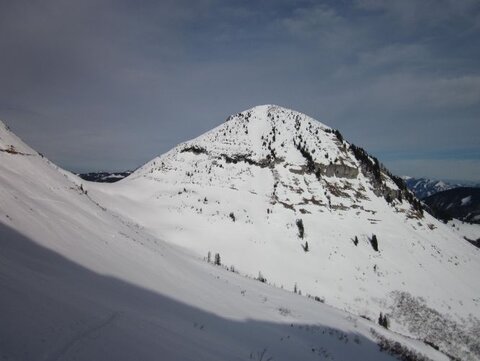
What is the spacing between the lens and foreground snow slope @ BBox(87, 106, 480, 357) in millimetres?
34062

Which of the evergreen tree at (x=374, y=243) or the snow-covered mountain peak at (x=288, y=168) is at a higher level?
the snow-covered mountain peak at (x=288, y=168)

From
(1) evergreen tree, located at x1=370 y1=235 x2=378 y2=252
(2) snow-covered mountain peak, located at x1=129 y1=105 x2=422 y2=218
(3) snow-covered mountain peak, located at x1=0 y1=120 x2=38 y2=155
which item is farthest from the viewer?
(2) snow-covered mountain peak, located at x1=129 y1=105 x2=422 y2=218

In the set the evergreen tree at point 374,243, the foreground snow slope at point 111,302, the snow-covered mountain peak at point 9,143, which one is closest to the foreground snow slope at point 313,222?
the evergreen tree at point 374,243

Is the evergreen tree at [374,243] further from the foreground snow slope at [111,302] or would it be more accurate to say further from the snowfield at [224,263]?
the foreground snow slope at [111,302]

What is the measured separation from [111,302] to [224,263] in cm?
2496

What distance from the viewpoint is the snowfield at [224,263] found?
285 inches

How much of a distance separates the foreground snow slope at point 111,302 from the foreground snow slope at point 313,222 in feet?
51.0

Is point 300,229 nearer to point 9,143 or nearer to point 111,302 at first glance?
point 9,143

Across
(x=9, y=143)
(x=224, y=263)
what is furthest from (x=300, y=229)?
(x=9, y=143)

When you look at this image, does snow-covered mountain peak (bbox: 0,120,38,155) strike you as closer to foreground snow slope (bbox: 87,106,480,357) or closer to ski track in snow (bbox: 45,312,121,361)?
ski track in snow (bbox: 45,312,121,361)

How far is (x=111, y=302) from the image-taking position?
8664 millimetres

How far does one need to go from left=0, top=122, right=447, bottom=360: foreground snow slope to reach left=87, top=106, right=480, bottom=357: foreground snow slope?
1554 centimetres

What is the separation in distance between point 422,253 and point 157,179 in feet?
118

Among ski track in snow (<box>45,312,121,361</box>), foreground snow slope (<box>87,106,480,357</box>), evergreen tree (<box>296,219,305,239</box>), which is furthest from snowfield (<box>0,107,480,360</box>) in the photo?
evergreen tree (<box>296,219,305,239</box>)
